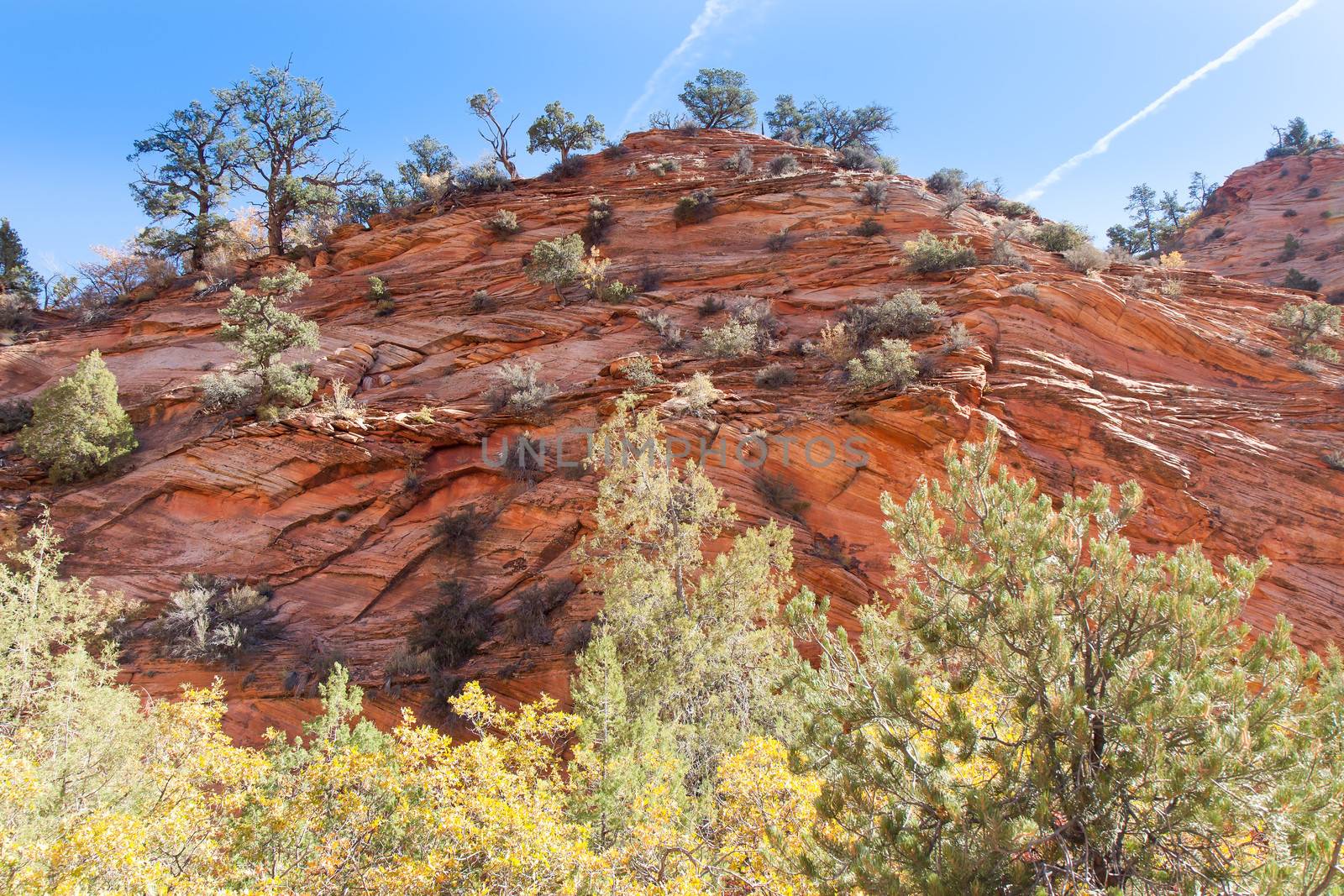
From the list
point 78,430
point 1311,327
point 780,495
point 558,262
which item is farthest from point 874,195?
point 78,430

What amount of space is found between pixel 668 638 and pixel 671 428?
15.2 ft

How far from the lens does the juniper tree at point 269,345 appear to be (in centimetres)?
1582

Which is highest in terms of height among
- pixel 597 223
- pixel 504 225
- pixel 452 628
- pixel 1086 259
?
pixel 597 223

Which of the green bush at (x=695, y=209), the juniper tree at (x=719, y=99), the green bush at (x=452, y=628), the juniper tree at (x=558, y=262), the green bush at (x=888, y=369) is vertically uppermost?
the juniper tree at (x=719, y=99)

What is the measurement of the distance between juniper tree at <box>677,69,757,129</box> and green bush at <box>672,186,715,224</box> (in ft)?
43.2

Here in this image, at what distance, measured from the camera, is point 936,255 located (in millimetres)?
17344

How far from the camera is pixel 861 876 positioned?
3297 millimetres

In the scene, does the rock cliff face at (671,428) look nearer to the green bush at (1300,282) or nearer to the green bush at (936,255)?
A: the green bush at (936,255)

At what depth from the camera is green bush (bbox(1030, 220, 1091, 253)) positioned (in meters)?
19.9

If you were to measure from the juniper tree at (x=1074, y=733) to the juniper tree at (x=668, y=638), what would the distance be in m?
2.47

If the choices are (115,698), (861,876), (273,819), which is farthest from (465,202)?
(861,876)

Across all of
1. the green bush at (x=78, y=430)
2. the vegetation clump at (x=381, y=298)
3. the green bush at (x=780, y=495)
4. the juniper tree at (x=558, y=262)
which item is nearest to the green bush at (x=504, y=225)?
the juniper tree at (x=558, y=262)

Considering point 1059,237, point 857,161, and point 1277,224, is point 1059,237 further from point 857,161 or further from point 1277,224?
point 1277,224

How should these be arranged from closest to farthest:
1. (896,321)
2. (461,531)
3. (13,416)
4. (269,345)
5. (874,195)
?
(461,531) < (896,321) < (269,345) < (13,416) < (874,195)
